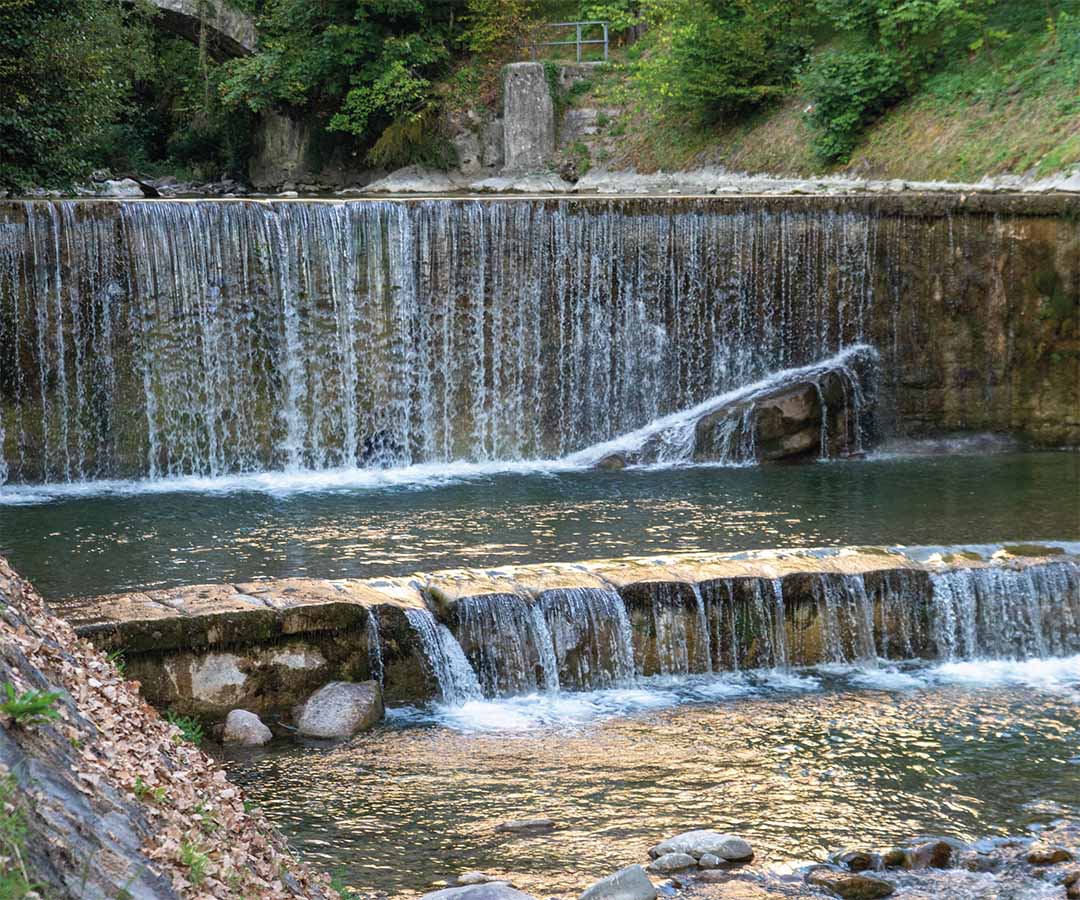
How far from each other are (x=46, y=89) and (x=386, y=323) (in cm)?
445

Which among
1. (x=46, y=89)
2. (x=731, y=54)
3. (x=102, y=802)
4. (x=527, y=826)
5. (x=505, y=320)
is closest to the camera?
(x=102, y=802)

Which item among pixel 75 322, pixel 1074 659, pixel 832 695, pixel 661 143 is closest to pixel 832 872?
pixel 832 695

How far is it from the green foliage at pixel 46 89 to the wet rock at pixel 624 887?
11.7m

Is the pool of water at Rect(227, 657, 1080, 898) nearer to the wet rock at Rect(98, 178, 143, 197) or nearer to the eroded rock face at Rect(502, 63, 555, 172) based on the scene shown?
the wet rock at Rect(98, 178, 143, 197)

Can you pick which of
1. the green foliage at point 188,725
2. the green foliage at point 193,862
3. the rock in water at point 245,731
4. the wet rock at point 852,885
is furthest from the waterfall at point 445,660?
the green foliage at point 193,862

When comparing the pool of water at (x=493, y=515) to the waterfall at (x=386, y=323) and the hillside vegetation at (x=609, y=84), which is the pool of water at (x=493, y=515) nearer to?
the waterfall at (x=386, y=323)

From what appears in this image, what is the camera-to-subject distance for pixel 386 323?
14.4 m

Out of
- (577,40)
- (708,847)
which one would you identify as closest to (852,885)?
(708,847)

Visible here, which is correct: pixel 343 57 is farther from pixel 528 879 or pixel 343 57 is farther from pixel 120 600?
pixel 528 879

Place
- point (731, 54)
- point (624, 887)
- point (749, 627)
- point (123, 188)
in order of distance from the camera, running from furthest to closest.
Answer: point (123, 188)
point (731, 54)
point (749, 627)
point (624, 887)

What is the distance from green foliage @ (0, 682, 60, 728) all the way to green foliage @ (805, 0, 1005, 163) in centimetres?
1846

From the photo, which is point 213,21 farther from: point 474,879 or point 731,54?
point 474,879

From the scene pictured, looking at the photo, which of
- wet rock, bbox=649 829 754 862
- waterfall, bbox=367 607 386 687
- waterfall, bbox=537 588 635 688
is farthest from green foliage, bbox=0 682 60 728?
waterfall, bbox=537 588 635 688

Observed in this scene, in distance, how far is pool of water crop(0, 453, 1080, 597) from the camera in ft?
32.0
